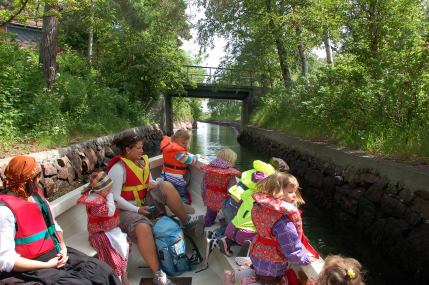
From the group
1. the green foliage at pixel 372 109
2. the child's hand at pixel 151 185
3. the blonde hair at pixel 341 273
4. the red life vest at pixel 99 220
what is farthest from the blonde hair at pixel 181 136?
the green foliage at pixel 372 109

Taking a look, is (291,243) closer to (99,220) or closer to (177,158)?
(99,220)

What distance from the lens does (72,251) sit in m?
2.21

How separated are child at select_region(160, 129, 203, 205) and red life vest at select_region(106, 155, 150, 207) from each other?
0.55 metres

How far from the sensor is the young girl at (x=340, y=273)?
1575 mm

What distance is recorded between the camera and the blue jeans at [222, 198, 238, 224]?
10.5 ft

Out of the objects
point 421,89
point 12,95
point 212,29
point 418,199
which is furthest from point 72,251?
point 212,29

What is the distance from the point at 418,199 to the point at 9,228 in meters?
4.64

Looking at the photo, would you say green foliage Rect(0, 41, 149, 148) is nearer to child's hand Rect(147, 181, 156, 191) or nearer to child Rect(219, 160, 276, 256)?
child's hand Rect(147, 181, 156, 191)

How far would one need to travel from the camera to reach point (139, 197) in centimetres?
326

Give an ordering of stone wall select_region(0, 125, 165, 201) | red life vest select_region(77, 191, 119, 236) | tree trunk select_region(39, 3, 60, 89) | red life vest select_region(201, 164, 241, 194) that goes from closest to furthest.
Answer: red life vest select_region(77, 191, 119, 236)
red life vest select_region(201, 164, 241, 194)
stone wall select_region(0, 125, 165, 201)
tree trunk select_region(39, 3, 60, 89)

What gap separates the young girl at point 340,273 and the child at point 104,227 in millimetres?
1650

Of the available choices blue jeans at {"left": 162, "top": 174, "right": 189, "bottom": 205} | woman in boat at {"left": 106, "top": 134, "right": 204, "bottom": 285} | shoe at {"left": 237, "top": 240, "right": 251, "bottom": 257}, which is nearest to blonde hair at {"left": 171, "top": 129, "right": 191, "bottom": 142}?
blue jeans at {"left": 162, "top": 174, "right": 189, "bottom": 205}

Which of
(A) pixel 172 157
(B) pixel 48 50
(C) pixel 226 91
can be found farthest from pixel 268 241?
(C) pixel 226 91

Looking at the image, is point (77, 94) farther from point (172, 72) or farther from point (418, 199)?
point (418, 199)
